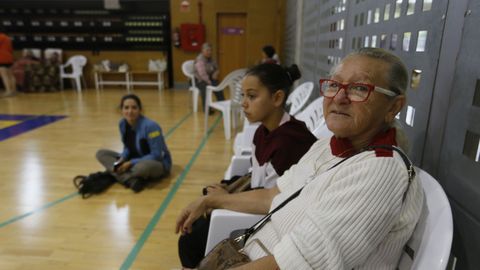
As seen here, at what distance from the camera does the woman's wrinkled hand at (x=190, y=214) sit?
1.36 m

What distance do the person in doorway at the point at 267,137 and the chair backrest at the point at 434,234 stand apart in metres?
0.63

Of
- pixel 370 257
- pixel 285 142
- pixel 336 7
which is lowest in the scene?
pixel 370 257

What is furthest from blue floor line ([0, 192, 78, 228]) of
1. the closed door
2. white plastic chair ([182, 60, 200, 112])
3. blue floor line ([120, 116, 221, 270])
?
the closed door

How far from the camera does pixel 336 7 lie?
2.46 m

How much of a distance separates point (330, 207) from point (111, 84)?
A: 1020 cm

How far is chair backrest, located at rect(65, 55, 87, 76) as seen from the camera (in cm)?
925

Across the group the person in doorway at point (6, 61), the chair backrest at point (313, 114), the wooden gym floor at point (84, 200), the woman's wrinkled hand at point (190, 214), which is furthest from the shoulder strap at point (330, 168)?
the person in doorway at point (6, 61)

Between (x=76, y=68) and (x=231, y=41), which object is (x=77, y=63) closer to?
(x=76, y=68)

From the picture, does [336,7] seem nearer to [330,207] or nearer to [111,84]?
[330,207]

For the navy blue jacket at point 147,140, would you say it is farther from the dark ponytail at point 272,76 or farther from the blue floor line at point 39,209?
the dark ponytail at point 272,76

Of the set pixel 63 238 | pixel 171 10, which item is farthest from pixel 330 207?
pixel 171 10

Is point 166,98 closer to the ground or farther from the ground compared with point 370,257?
closer to the ground

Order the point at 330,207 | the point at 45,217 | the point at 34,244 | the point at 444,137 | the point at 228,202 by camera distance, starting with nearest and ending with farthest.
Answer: the point at 330,207 → the point at 444,137 → the point at 228,202 → the point at 34,244 → the point at 45,217

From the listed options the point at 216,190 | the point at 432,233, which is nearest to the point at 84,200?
the point at 216,190
